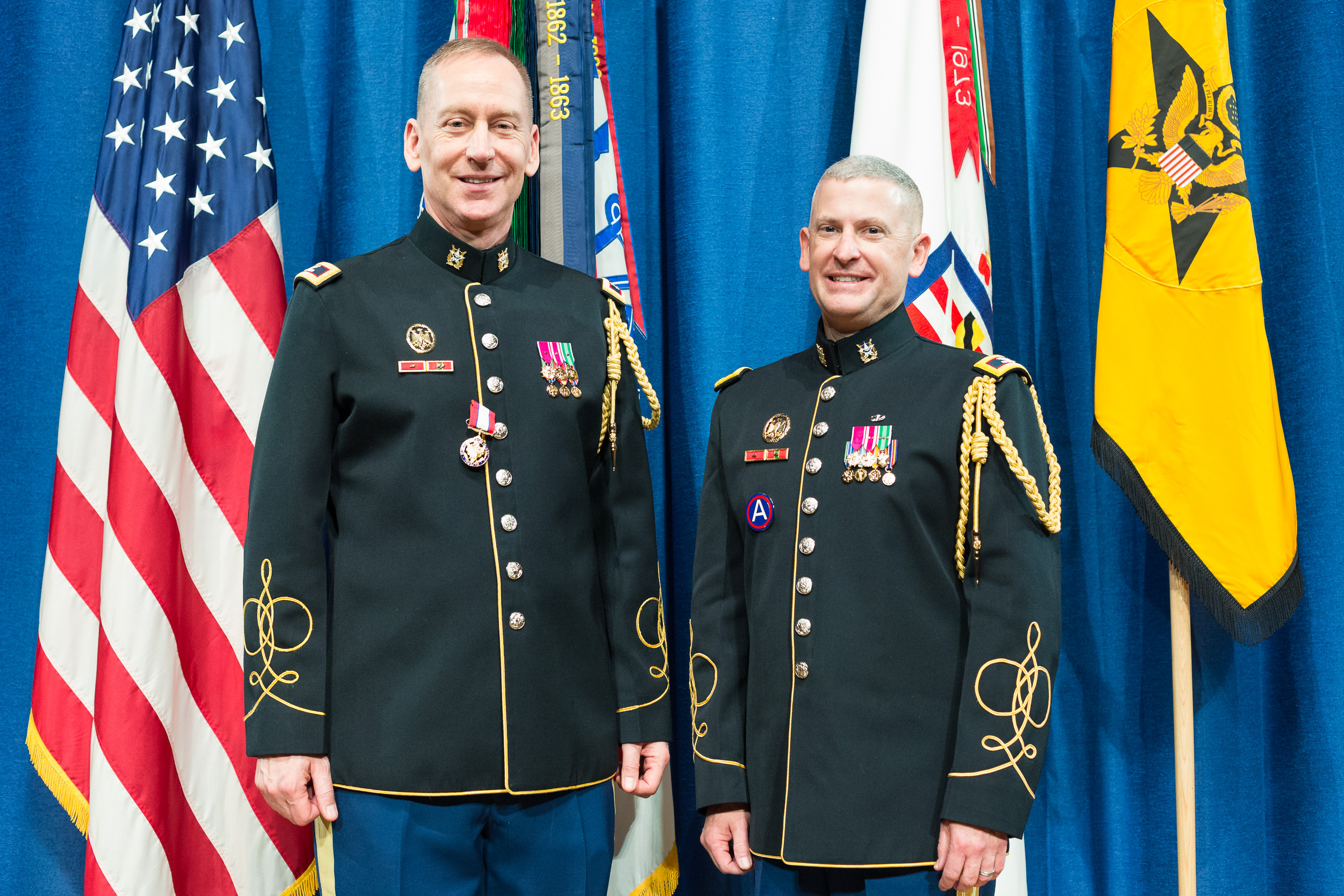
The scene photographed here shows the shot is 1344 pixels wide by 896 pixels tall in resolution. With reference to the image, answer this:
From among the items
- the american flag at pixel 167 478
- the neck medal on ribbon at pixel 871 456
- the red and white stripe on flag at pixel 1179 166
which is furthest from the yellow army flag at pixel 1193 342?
the american flag at pixel 167 478

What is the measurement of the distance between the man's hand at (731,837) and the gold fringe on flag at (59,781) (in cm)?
135

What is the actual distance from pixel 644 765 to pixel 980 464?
665mm

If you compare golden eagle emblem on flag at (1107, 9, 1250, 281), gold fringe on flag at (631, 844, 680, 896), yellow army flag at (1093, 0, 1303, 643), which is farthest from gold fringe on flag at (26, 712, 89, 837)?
golden eagle emblem on flag at (1107, 9, 1250, 281)

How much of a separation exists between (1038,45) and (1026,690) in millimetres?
1819

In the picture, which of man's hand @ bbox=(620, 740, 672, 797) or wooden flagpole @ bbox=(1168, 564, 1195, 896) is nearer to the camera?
man's hand @ bbox=(620, 740, 672, 797)

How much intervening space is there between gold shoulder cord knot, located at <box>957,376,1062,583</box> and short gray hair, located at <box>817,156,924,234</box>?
283 millimetres

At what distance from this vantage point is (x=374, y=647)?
4.85ft

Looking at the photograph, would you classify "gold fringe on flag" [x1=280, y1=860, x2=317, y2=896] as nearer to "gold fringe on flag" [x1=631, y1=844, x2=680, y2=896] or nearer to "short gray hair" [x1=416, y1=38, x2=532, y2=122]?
"gold fringe on flag" [x1=631, y1=844, x2=680, y2=896]

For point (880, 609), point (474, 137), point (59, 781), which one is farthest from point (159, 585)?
point (880, 609)

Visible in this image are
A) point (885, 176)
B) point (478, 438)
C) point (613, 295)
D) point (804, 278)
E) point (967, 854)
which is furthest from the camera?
point (804, 278)

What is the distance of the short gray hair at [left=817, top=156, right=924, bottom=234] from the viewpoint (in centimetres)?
162

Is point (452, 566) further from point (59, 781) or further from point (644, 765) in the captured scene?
point (59, 781)

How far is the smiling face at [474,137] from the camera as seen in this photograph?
1.57 m

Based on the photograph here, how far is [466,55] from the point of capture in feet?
5.21
